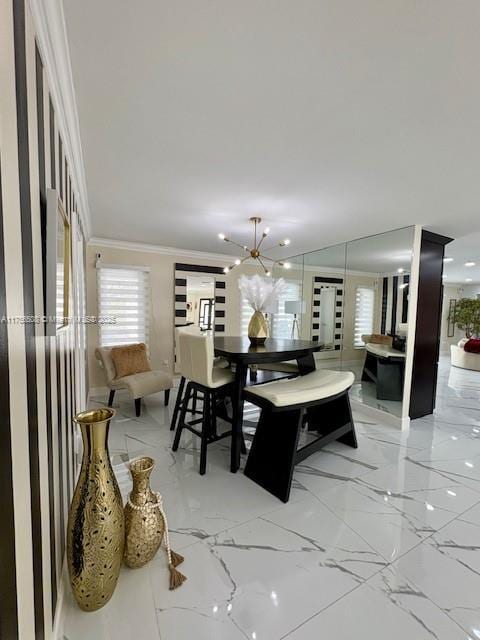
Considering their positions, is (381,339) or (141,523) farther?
(381,339)

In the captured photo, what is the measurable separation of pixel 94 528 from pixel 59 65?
1.81m

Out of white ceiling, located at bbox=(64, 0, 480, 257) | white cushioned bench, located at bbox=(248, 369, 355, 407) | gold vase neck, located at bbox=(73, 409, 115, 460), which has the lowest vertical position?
white cushioned bench, located at bbox=(248, 369, 355, 407)

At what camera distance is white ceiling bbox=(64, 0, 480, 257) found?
3.27ft

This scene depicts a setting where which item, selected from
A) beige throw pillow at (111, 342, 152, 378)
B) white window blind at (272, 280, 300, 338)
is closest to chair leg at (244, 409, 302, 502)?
beige throw pillow at (111, 342, 152, 378)

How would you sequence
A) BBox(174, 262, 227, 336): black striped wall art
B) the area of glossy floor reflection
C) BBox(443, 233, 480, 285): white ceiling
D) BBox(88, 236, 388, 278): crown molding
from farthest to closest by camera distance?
BBox(174, 262, 227, 336): black striped wall art, BBox(88, 236, 388, 278): crown molding, BBox(443, 233, 480, 285): white ceiling, the area of glossy floor reflection

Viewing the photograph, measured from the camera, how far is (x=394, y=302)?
3.50 meters

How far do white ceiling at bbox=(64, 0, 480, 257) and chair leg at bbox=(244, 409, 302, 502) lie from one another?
Result: 1.78 m

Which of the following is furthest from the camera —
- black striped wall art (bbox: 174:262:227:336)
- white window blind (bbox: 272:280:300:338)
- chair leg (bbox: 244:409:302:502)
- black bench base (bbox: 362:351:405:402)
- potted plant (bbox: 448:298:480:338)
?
potted plant (bbox: 448:298:480:338)

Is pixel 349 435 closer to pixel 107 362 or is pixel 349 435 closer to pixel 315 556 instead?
pixel 315 556

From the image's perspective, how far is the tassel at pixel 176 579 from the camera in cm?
136

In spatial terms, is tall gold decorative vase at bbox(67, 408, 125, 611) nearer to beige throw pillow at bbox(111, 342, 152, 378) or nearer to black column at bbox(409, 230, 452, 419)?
beige throw pillow at bbox(111, 342, 152, 378)

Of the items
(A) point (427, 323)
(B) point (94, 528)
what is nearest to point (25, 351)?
(B) point (94, 528)

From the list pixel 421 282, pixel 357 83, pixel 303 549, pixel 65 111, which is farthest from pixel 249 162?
pixel 421 282

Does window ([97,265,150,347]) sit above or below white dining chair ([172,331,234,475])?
above
